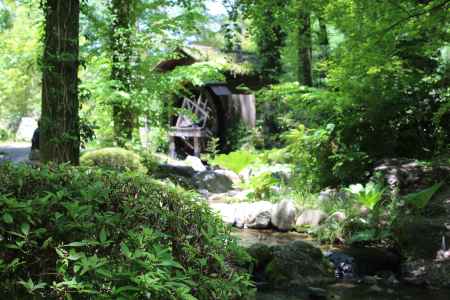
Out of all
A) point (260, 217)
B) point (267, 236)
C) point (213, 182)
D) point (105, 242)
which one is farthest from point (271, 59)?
point (105, 242)

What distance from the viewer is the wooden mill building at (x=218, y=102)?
20.1m

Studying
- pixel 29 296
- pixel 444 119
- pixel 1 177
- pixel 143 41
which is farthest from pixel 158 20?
pixel 29 296

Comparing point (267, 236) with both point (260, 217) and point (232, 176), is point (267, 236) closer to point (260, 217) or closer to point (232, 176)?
point (260, 217)

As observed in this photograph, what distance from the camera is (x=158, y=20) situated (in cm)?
1295

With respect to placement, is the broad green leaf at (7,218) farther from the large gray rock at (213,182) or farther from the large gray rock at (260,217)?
the large gray rock at (213,182)

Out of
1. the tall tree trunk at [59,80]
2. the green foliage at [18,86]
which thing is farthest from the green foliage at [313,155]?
the green foliage at [18,86]

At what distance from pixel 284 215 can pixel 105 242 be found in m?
7.47

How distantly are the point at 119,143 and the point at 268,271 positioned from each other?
7364 millimetres

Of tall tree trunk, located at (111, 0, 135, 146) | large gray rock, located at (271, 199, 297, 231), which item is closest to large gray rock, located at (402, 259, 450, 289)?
large gray rock, located at (271, 199, 297, 231)

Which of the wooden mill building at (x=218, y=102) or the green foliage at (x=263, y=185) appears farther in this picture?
the wooden mill building at (x=218, y=102)

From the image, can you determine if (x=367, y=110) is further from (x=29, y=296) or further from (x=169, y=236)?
(x=29, y=296)

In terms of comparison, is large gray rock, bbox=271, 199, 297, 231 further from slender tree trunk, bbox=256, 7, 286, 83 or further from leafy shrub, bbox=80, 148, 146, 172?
slender tree trunk, bbox=256, 7, 286, 83

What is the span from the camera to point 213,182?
13.7 meters

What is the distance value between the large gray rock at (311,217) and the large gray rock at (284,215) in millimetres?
130
